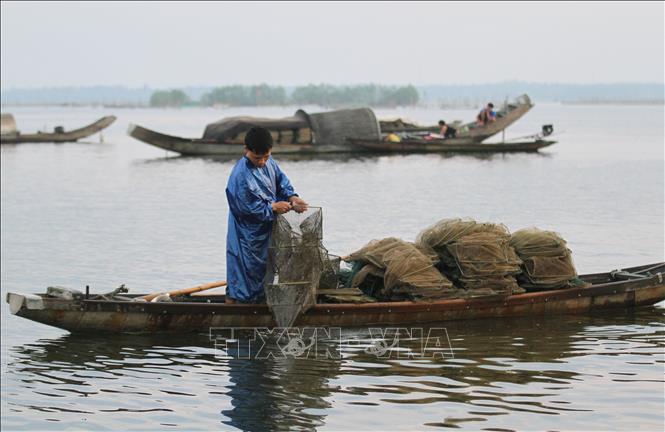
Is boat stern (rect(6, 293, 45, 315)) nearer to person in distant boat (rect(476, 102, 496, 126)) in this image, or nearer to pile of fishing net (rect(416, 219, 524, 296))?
pile of fishing net (rect(416, 219, 524, 296))

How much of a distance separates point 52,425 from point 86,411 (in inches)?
13.9

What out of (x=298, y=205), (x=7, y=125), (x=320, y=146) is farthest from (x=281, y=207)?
(x=7, y=125)

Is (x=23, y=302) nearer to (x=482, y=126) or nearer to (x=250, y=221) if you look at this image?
(x=250, y=221)

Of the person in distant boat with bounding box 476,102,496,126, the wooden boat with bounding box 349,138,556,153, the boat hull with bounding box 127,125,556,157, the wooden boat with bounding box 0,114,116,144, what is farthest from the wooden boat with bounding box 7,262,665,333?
the wooden boat with bounding box 0,114,116,144

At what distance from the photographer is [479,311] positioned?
1067 cm

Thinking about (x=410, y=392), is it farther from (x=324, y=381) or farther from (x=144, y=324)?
(x=144, y=324)

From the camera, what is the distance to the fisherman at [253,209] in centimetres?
949

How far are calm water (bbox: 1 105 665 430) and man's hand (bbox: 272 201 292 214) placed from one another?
1.36 m

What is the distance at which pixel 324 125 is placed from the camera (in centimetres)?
3622

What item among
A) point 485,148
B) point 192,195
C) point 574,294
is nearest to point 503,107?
point 485,148

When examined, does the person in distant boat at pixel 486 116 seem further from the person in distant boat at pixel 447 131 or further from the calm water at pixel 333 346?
the calm water at pixel 333 346
